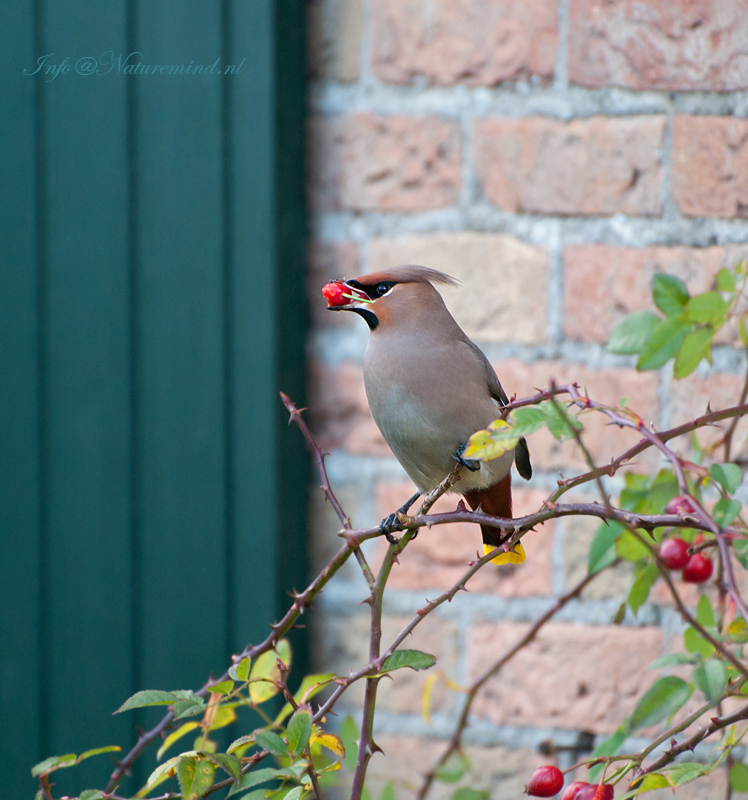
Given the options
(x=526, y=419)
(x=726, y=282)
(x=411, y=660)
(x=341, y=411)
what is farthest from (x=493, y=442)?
(x=341, y=411)

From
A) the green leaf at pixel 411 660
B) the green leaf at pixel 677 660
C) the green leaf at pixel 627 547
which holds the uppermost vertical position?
the green leaf at pixel 411 660

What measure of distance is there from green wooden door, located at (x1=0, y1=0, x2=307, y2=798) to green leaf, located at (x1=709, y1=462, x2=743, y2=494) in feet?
2.77

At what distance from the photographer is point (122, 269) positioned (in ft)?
5.23

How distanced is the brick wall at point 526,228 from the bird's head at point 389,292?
540 millimetres

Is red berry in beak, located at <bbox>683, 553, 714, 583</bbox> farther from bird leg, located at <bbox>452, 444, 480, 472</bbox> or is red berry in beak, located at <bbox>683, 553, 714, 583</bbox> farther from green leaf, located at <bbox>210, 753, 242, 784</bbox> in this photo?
green leaf, located at <bbox>210, 753, 242, 784</bbox>

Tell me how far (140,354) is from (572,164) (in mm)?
777

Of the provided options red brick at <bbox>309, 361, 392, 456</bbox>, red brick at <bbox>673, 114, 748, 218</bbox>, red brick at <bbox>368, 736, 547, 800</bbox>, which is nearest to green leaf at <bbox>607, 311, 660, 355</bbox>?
red brick at <bbox>673, 114, 748, 218</bbox>

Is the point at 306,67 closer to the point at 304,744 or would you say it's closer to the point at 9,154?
the point at 9,154

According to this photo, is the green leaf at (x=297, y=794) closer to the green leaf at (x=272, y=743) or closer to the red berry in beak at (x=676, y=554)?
the green leaf at (x=272, y=743)

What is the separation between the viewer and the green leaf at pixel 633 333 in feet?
2.91

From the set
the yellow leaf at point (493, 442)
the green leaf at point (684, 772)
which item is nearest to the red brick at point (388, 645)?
the green leaf at point (684, 772)

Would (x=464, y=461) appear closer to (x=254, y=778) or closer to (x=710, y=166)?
(x=254, y=778)

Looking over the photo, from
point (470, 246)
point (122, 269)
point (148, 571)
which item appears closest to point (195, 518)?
point (148, 571)

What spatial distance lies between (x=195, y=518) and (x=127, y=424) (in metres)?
0.20
